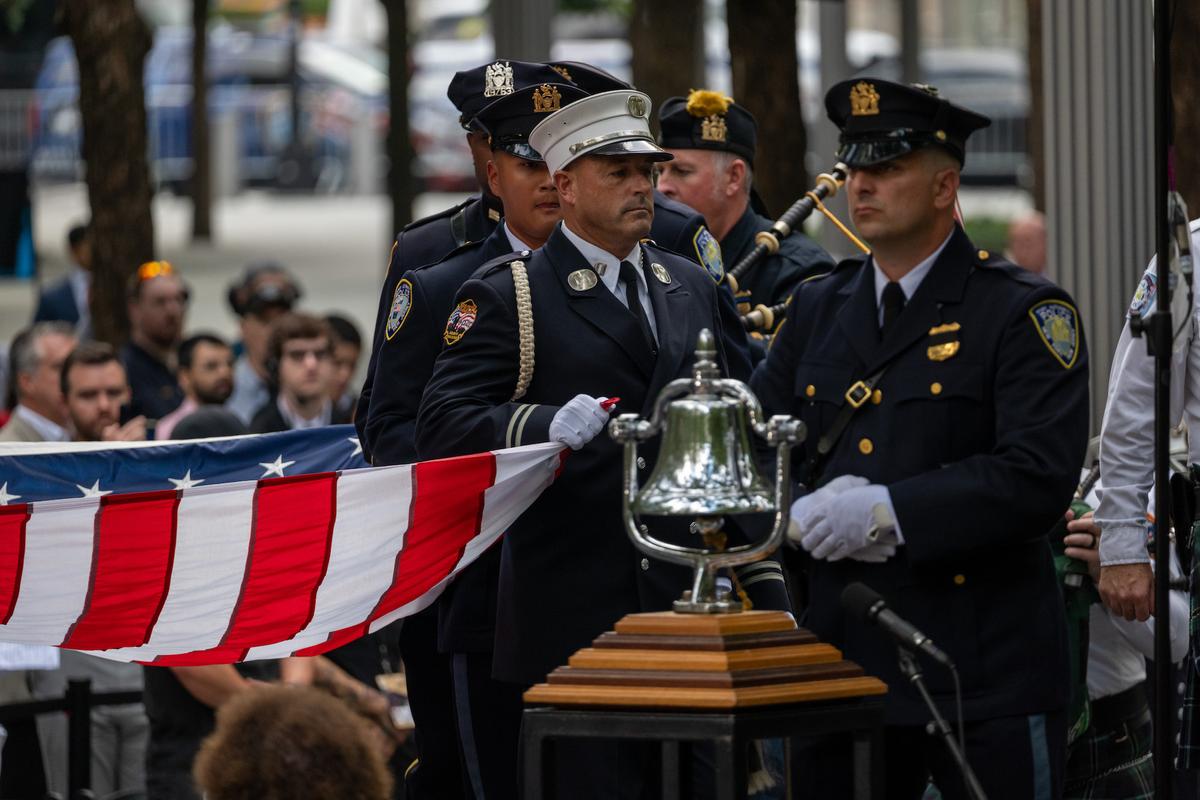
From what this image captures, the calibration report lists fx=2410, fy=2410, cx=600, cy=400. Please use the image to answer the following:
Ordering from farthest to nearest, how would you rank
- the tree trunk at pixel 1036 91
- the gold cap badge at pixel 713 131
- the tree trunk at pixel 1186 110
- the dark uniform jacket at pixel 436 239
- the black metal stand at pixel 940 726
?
the tree trunk at pixel 1036 91 → the tree trunk at pixel 1186 110 → the gold cap badge at pixel 713 131 → the dark uniform jacket at pixel 436 239 → the black metal stand at pixel 940 726

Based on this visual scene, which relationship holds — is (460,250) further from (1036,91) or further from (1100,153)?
(1036,91)

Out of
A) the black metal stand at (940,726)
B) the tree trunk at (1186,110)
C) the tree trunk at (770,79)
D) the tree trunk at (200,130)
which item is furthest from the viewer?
the tree trunk at (200,130)

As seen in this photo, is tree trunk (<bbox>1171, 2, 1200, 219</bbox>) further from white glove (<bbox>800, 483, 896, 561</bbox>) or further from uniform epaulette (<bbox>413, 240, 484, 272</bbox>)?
white glove (<bbox>800, 483, 896, 561</bbox>)

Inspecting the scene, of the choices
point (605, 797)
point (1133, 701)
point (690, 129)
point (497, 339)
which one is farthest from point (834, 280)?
point (690, 129)

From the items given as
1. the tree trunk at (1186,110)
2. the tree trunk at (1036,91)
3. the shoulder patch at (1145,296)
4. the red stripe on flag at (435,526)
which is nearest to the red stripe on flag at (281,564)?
the red stripe on flag at (435,526)

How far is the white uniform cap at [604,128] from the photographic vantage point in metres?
5.60

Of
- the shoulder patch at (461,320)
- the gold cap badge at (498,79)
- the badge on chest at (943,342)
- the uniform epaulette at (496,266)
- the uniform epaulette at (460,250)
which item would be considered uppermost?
the gold cap badge at (498,79)

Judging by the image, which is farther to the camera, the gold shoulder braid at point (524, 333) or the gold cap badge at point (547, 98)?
the gold cap badge at point (547, 98)

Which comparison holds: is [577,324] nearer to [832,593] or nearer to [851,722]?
[832,593]

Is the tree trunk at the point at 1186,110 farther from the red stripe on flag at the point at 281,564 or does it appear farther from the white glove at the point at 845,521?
the white glove at the point at 845,521

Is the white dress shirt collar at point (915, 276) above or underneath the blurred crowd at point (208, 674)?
above

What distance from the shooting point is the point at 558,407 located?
559 cm

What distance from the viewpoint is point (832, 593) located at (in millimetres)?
5535

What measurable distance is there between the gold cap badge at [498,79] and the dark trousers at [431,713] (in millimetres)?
1434
